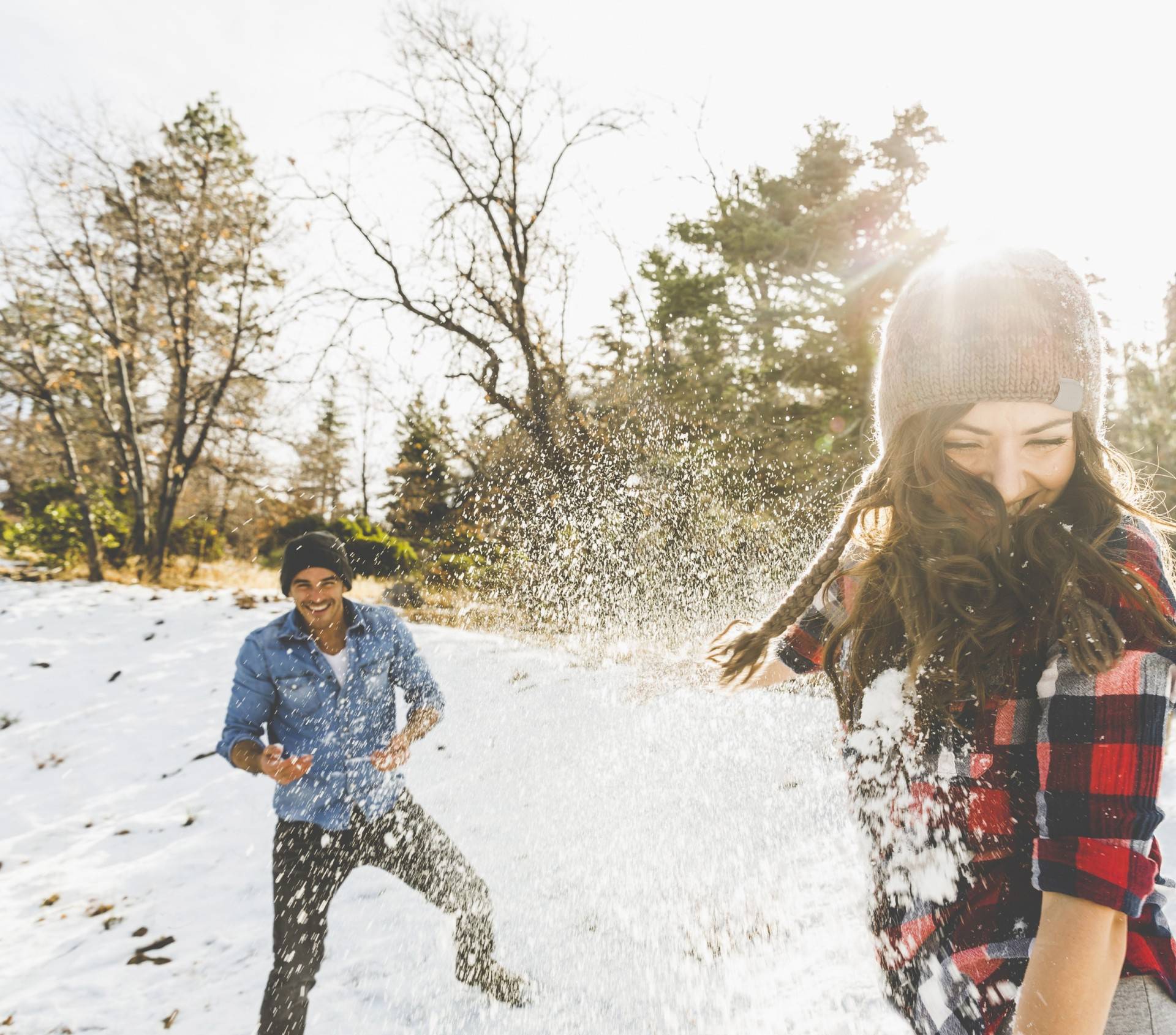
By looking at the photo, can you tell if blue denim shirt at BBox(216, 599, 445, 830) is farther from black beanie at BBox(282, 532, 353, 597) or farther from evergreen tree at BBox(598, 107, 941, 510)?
evergreen tree at BBox(598, 107, 941, 510)

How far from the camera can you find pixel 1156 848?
0.93m

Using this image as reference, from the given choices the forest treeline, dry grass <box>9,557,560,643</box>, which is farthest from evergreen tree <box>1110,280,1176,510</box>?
dry grass <box>9,557,560,643</box>

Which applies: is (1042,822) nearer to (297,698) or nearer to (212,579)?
(297,698)

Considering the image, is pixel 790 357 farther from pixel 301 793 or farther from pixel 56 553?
pixel 56 553

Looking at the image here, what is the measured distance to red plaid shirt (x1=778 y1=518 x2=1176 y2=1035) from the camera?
32.3 inches

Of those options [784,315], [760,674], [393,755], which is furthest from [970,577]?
A: [784,315]

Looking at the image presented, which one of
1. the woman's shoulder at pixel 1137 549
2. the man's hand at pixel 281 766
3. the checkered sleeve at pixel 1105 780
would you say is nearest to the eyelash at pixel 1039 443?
the woman's shoulder at pixel 1137 549

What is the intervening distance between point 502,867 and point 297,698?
227 cm

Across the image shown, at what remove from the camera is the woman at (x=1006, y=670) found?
829mm

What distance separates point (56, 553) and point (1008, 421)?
16366 millimetres

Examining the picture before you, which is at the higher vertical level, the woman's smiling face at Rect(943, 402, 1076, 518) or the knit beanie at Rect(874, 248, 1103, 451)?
the knit beanie at Rect(874, 248, 1103, 451)

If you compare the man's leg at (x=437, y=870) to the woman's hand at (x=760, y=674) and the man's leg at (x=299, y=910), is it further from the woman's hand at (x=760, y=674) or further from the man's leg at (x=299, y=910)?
the woman's hand at (x=760, y=674)

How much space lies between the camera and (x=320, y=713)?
277 cm

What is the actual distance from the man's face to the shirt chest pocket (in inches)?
10.3
